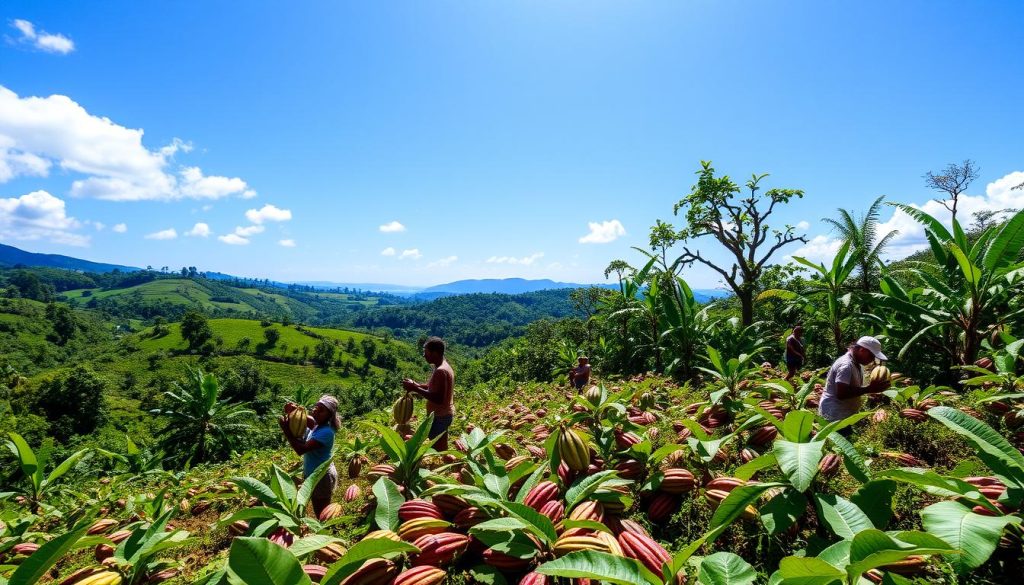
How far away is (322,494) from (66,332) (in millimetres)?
152043

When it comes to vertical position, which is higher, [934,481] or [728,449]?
[934,481]

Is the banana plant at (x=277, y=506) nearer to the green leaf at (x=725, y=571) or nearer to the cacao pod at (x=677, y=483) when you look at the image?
the green leaf at (x=725, y=571)

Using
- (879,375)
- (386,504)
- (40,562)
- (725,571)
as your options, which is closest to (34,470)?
(40,562)

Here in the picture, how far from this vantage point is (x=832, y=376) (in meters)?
4.49

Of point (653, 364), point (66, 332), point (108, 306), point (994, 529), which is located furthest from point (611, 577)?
point (108, 306)

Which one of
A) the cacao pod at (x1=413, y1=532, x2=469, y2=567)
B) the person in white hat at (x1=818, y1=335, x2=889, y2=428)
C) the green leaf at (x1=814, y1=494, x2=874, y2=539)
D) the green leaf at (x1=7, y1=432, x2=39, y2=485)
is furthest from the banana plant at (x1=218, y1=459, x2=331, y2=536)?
the person in white hat at (x1=818, y1=335, x2=889, y2=428)

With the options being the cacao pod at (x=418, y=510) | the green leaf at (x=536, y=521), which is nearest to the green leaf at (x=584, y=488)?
the green leaf at (x=536, y=521)

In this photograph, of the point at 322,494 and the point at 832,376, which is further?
the point at 832,376

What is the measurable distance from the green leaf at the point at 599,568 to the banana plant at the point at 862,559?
1.53ft

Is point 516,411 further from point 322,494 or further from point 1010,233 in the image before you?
point 1010,233

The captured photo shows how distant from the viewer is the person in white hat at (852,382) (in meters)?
4.18

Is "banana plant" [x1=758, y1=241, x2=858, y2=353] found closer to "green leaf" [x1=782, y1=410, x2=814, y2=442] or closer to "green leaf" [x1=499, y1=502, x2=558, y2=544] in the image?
"green leaf" [x1=782, y1=410, x2=814, y2=442]

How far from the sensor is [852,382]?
423 cm

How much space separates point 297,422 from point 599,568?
10.7 ft
